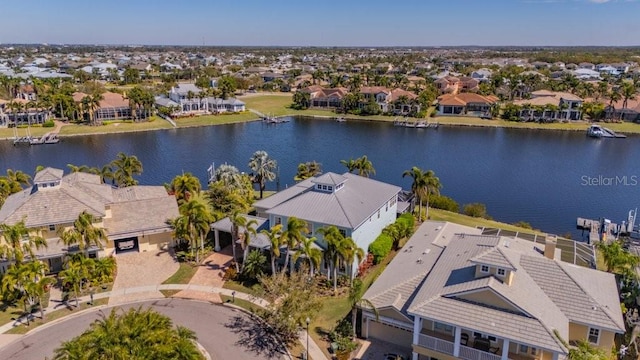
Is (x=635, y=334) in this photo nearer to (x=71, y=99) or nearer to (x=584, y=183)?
(x=584, y=183)

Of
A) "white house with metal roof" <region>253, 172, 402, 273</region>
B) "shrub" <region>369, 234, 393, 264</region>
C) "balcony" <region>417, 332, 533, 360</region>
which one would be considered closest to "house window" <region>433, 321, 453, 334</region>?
"balcony" <region>417, 332, 533, 360</region>

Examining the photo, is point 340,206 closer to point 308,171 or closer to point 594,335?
point 594,335

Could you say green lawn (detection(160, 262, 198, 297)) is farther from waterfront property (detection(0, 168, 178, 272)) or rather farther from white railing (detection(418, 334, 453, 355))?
white railing (detection(418, 334, 453, 355))

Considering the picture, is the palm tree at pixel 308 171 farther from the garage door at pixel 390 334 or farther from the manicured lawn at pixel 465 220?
the garage door at pixel 390 334

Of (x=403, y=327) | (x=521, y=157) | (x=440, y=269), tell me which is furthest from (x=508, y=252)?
(x=521, y=157)

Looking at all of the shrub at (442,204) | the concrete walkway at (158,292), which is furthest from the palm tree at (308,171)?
the concrete walkway at (158,292)
